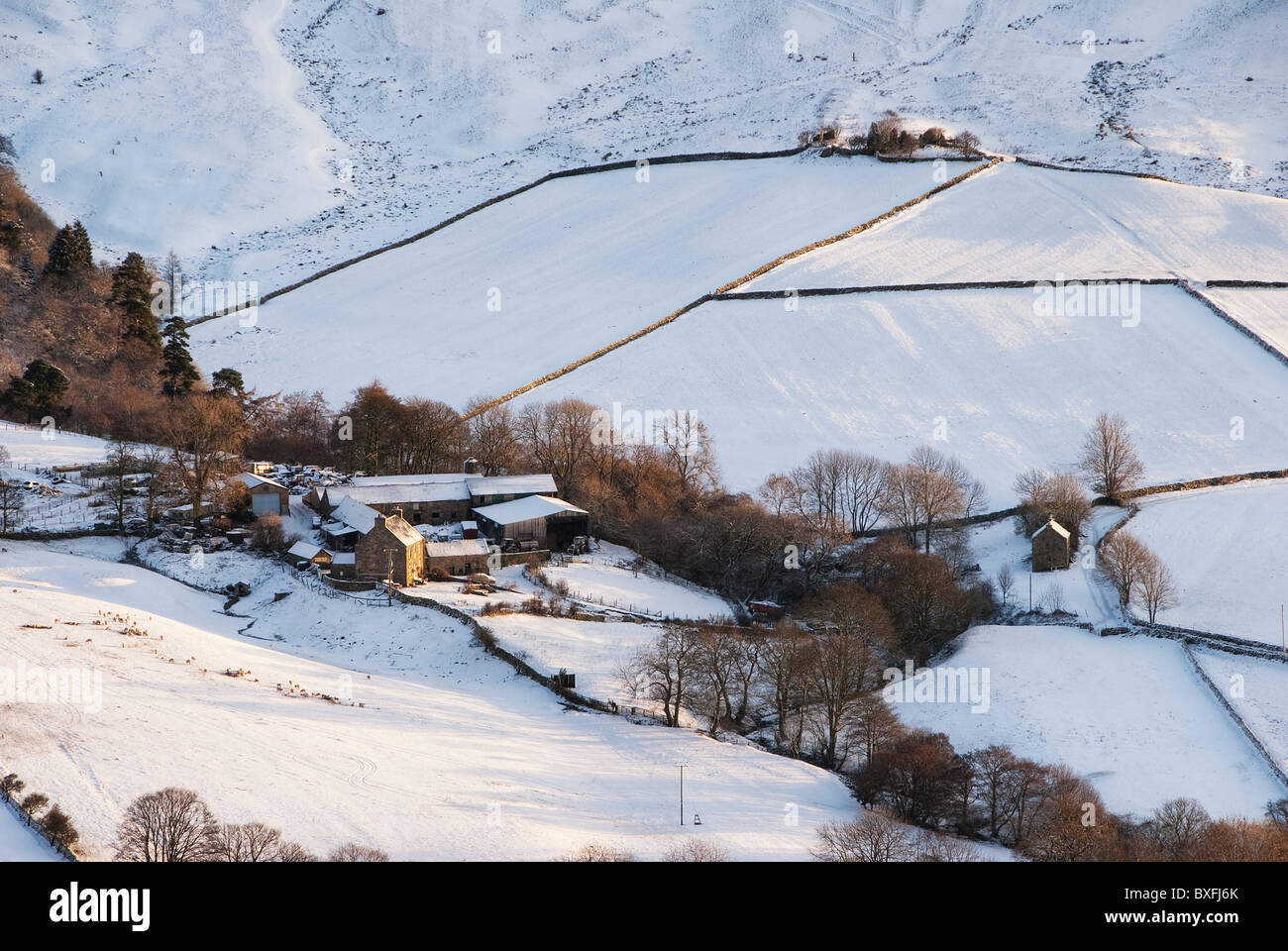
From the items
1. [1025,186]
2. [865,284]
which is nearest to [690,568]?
[865,284]

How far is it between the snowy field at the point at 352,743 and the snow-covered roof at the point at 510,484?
11.6 meters

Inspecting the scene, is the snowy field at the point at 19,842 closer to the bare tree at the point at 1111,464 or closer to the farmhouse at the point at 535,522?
the farmhouse at the point at 535,522

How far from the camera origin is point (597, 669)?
40969 mm

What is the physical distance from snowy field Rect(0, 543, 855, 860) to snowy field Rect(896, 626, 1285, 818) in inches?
283

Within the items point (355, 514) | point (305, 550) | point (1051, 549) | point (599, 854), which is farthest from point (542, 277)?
point (599, 854)

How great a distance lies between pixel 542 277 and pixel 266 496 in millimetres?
42506

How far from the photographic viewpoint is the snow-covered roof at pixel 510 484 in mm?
54922

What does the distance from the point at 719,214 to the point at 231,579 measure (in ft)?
196

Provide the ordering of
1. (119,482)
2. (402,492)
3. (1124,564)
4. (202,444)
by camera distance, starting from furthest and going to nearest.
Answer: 1. (202,444)
2. (402,492)
3. (119,482)
4. (1124,564)

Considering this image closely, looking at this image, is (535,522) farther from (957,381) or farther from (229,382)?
(957,381)

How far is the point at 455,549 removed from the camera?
49938 mm

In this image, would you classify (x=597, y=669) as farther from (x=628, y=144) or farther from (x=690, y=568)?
(x=628, y=144)

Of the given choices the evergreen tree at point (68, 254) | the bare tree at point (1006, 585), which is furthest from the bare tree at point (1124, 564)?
the evergreen tree at point (68, 254)

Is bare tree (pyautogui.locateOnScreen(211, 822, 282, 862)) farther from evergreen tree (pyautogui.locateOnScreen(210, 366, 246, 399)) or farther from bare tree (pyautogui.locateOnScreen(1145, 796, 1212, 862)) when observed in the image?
evergreen tree (pyautogui.locateOnScreen(210, 366, 246, 399))
